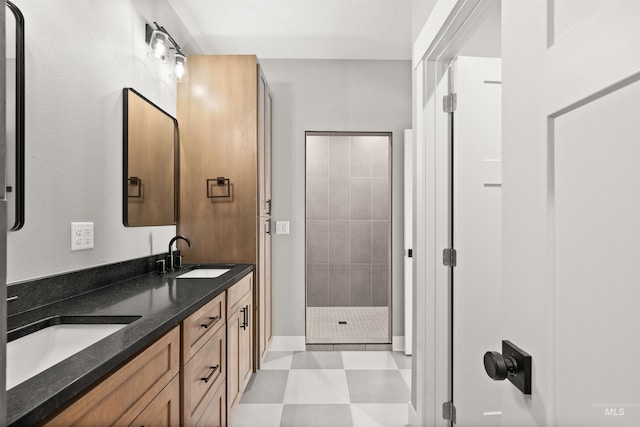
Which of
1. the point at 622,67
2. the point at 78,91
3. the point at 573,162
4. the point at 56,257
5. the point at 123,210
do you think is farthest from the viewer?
the point at 123,210

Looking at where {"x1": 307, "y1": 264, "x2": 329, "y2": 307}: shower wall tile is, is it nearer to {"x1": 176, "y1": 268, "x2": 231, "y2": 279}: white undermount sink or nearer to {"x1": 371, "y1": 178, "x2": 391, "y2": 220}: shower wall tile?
{"x1": 371, "y1": 178, "x2": 391, "y2": 220}: shower wall tile

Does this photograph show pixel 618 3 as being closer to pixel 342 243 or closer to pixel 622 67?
pixel 622 67

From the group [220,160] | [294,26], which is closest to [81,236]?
[220,160]

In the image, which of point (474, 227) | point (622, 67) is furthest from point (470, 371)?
point (622, 67)

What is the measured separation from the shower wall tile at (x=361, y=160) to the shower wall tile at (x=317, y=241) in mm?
814

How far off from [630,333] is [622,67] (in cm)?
36

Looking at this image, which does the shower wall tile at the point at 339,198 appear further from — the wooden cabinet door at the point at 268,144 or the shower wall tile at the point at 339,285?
the wooden cabinet door at the point at 268,144

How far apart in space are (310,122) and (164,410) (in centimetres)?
284

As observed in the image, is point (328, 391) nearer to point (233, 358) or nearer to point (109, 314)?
point (233, 358)

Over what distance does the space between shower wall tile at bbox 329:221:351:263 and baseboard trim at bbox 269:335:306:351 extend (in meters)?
1.73

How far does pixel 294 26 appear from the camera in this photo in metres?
3.03

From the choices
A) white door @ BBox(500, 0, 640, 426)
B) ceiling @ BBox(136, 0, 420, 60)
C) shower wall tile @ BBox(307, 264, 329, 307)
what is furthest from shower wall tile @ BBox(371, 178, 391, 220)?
white door @ BBox(500, 0, 640, 426)

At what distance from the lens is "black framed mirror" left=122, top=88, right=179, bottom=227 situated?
2.15 meters

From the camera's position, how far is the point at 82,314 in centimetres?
131
